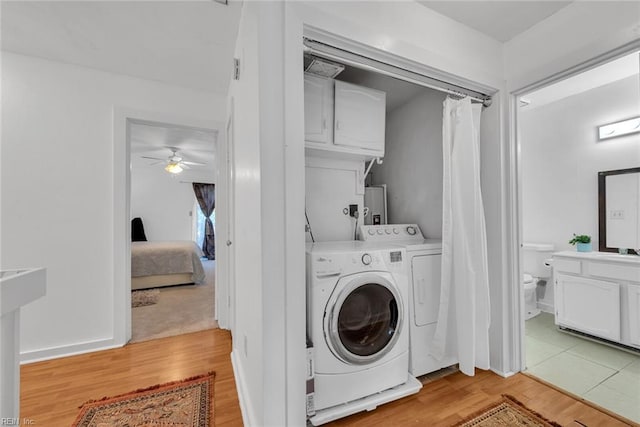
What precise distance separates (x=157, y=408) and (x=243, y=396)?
510 mm

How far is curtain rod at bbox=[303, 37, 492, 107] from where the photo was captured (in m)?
1.35

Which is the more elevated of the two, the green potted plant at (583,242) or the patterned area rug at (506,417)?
the green potted plant at (583,242)

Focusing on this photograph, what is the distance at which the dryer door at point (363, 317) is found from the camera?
54.6 inches

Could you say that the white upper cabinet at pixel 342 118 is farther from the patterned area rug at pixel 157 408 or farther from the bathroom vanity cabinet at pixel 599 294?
the bathroom vanity cabinet at pixel 599 294

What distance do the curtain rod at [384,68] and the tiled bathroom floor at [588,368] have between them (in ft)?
6.58

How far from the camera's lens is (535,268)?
2.93m

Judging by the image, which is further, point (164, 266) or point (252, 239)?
point (164, 266)

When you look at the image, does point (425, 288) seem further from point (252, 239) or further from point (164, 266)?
point (164, 266)

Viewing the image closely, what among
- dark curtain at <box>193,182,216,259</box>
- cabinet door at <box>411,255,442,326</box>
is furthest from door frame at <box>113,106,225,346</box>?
dark curtain at <box>193,182,216,259</box>

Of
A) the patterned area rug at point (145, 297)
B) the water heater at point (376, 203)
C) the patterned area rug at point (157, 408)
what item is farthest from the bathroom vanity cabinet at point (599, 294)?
the patterned area rug at point (145, 297)

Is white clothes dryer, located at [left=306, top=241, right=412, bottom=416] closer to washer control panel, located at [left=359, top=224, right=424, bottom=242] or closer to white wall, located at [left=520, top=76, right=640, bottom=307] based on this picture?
washer control panel, located at [left=359, top=224, right=424, bottom=242]

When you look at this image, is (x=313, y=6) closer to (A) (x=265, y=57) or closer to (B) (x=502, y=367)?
(A) (x=265, y=57)

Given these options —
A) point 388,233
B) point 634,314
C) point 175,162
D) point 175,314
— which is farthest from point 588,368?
point 175,162

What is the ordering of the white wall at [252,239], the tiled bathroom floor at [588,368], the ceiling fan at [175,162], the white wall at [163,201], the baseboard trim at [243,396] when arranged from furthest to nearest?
the white wall at [163,201] → the ceiling fan at [175,162] → the tiled bathroom floor at [588,368] → the baseboard trim at [243,396] → the white wall at [252,239]
